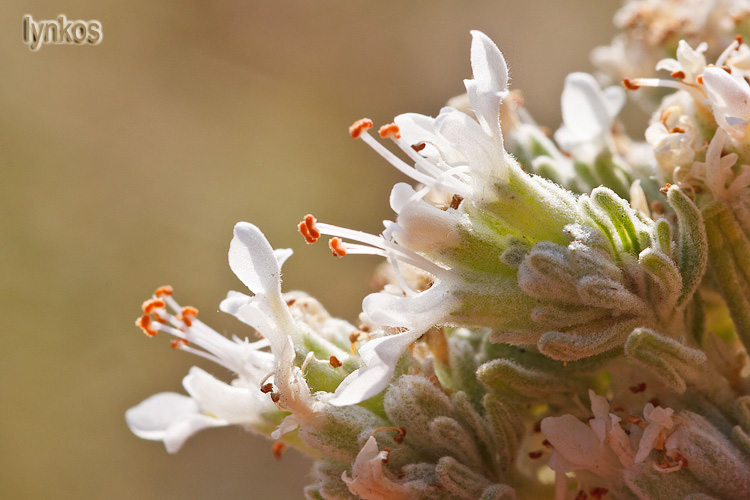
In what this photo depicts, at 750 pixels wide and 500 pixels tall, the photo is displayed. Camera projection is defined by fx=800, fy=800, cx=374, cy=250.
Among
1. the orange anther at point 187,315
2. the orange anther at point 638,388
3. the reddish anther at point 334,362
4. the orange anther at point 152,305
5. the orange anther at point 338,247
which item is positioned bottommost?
the orange anther at point 638,388

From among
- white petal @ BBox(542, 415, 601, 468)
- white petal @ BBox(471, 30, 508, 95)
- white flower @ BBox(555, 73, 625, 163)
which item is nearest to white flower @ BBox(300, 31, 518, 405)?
white petal @ BBox(471, 30, 508, 95)

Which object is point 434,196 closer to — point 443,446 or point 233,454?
point 443,446

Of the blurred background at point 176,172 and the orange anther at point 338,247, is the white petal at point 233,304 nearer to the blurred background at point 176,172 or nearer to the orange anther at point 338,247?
the orange anther at point 338,247

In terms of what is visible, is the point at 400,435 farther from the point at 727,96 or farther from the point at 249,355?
the point at 727,96

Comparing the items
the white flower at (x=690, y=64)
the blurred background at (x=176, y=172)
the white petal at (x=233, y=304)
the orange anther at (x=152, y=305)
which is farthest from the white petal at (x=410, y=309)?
the blurred background at (x=176, y=172)

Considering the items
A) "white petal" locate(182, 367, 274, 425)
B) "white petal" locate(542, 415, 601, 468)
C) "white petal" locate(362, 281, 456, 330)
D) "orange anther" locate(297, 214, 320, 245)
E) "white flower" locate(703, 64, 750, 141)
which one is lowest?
"white petal" locate(542, 415, 601, 468)

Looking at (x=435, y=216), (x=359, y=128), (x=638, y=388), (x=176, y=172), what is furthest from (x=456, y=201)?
(x=176, y=172)

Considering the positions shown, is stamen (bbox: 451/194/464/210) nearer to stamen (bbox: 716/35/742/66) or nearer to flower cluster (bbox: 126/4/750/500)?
flower cluster (bbox: 126/4/750/500)

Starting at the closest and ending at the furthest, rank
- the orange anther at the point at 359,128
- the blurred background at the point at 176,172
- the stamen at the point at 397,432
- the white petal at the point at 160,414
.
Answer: the stamen at the point at 397,432, the orange anther at the point at 359,128, the white petal at the point at 160,414, the blurred background at the point at 176,172
